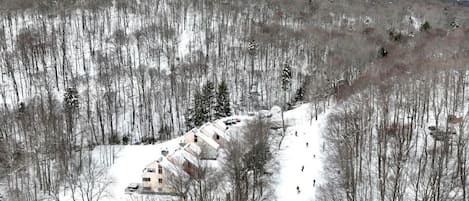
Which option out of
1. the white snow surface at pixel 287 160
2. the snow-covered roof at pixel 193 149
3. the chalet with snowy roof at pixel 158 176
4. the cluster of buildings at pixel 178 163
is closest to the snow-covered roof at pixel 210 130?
the cluster of buildings at pixel 178 163

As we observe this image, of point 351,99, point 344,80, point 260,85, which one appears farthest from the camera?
point 260,85

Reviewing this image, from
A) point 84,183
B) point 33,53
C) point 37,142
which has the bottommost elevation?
point 84,183

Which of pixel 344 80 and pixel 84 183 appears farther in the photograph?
pixel 344 80

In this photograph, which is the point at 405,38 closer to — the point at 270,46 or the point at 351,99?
the point at 270,46

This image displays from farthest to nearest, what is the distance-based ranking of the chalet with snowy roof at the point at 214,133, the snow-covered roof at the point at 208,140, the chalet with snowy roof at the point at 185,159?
A: the chalet with snowy roof at the point at 214,133
the snow-covered roof at the point at 208,140
the chalet with snowy roof at the point at 185,159

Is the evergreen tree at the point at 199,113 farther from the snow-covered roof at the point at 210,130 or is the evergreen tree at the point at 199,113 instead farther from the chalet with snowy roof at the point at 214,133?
the chalet with snowy roof at the point at 214,133

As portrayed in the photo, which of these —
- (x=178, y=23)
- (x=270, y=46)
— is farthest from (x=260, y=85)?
(x=178, y=23)

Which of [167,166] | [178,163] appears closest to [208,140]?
[178,163]
